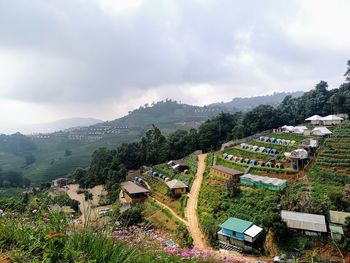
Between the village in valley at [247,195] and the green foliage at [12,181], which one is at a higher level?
the village in valley at [247,195]

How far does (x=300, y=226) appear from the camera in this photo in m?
14.5

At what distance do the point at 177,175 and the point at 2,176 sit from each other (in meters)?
38.6

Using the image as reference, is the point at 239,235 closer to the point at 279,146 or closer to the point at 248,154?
the point at 248,154

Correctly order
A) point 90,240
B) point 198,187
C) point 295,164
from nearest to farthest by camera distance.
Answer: point 90,240, point 295,164, point 198,187

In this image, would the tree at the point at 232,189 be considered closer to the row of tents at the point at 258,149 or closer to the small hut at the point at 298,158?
the small hut at the point at 298,158

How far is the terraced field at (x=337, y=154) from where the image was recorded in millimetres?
20031

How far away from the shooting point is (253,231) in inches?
596

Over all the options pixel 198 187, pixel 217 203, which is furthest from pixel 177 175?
pixel 217 203

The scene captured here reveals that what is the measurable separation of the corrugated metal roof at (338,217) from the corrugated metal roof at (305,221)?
1.26ft

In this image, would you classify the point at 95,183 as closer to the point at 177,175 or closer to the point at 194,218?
the point at 177,175

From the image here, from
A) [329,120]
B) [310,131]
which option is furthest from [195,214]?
[329,120]

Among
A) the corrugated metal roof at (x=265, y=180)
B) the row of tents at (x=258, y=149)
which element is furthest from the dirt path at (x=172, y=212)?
the row of tents at (x=258, y=149)

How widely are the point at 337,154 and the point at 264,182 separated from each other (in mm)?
6670

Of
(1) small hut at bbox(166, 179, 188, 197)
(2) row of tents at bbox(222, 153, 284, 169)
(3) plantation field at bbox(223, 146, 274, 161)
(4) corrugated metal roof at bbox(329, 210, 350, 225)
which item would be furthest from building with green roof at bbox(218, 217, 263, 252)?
(3) plantation field at bbox(223, 146, 274, 161)
